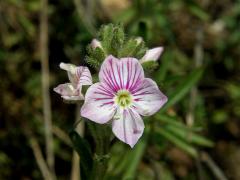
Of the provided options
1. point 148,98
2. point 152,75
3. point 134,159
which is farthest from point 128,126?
point 152,75

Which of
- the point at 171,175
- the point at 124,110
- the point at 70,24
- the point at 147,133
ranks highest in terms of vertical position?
the point at 70,24

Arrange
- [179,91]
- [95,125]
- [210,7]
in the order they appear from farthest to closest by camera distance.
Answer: [210,7], [179,91], [95,125]

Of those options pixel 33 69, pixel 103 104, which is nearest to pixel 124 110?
pixel 103 104

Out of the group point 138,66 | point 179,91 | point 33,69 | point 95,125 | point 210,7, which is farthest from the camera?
point 210,7

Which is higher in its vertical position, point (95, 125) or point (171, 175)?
point (95, 125)

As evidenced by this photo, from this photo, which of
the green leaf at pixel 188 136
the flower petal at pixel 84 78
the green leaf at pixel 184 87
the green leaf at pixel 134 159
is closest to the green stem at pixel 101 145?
the flower petal at pixel 84 78

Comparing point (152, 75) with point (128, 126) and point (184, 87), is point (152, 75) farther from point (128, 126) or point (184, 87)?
point (128, 126)

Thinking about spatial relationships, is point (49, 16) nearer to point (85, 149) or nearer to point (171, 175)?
point (171, 175)

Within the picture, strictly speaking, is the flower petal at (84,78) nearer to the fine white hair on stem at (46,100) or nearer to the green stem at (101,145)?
the green stem at (101,145)

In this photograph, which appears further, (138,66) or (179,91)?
(179,91)
